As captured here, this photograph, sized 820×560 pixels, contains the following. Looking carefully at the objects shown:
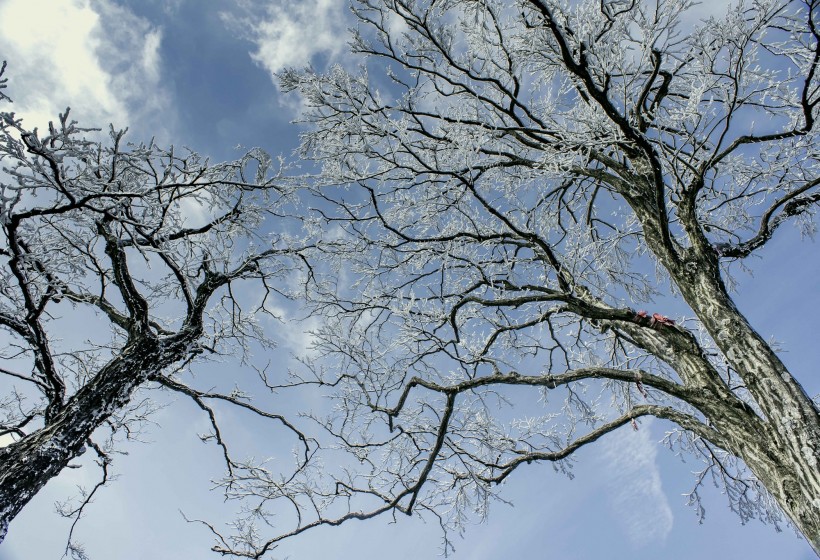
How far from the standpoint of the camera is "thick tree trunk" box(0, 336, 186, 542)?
3758mm

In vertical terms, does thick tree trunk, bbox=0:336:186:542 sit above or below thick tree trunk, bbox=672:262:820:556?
above

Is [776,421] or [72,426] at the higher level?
[72,426]

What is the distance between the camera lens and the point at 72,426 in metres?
4.18

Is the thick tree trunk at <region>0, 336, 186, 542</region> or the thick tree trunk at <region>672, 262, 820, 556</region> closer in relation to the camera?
the thick tree trunk at <region>672, 262, 820, 556</region>

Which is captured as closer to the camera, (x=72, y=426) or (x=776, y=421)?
(x=776, y=421)

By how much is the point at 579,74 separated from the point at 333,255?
368cm

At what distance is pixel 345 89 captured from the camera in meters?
5.63

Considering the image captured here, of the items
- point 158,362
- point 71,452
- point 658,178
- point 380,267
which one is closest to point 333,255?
point 380,267

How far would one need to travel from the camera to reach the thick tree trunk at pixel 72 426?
3.76 metres

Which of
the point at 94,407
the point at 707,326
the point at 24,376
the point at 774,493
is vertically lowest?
the point at 774,493

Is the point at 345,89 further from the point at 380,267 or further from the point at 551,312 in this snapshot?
the point at 551,312

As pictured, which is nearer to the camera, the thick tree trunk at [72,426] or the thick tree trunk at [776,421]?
the thick tree trunk at [776,421]

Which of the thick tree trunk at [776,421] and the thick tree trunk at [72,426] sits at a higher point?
the thick tree trunk at [72,426]

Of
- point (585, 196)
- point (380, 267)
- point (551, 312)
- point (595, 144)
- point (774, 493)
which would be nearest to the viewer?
point (774, 493)
